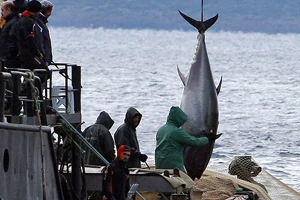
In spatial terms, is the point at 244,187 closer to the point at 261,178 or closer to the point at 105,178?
the point at 261,178

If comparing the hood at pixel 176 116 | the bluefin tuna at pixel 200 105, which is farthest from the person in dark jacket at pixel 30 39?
the bluefin tuna at pixel 200 105

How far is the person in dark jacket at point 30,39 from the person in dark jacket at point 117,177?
1810 mm

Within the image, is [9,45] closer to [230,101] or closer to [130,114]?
[130,114]

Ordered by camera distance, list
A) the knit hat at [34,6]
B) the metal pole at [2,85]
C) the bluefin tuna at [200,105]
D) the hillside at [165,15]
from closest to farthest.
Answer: the metal pole at [2,85] → the knit hat at [34,6] → the bluefin tuna at [200,105] → the hillside at [165,15]

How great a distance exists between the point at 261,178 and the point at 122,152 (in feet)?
29.5

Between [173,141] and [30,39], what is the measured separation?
7.79 feet

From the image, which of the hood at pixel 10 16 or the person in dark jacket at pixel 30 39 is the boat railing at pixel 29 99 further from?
the hood at pixel 10 16

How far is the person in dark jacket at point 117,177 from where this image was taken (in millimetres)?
11859

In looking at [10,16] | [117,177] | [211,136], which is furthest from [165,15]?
[117,177]

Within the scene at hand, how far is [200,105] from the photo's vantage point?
19.7m

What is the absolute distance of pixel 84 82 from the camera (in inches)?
2295

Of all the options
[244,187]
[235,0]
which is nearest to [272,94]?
[244,187]

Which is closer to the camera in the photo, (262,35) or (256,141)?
(256,141)

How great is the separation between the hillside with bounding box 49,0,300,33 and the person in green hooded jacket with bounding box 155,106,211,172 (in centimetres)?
16734
